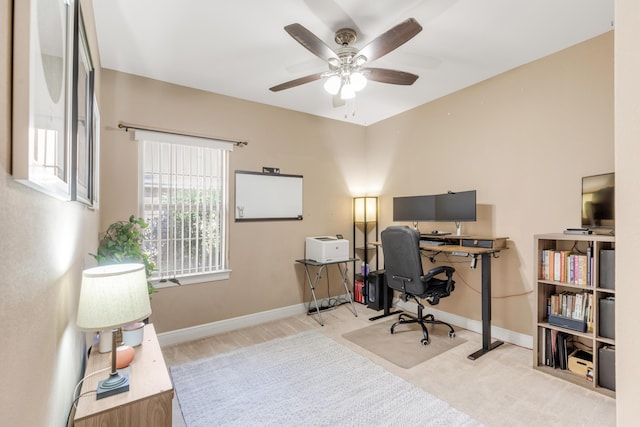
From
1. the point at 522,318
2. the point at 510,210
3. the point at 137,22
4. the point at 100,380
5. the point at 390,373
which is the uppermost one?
the point at 137,22

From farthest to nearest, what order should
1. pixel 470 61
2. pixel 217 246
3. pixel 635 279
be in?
pixel 217 246 → pixel 470 61 → pixel 635 279

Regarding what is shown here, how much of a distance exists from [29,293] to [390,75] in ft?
7.88

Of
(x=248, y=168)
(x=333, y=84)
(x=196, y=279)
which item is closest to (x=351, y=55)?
(x=333, y=84)

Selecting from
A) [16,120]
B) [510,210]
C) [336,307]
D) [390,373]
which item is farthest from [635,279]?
[336,307]

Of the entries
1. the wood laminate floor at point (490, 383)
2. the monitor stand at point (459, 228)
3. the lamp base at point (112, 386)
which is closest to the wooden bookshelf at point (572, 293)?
the wood laminate floor at point (490, 383)

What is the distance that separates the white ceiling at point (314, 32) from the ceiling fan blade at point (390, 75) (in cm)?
26

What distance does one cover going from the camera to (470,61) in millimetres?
2746

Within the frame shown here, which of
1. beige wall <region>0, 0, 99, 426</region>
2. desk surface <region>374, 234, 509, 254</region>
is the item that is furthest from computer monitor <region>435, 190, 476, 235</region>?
beige wall <region>0, 0, 99, 426</region>

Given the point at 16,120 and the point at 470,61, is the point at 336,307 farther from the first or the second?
the point at 16,120

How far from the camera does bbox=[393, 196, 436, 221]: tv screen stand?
11.4 ft

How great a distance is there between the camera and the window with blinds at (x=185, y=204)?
3.04 meters

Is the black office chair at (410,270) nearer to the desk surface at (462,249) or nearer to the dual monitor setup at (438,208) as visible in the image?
the desk surface at (462,249)

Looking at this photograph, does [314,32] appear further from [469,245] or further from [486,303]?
[486,303]

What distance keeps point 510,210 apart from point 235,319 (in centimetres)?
308
